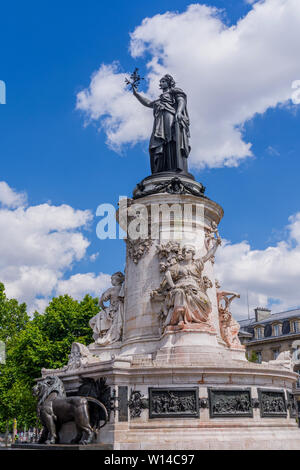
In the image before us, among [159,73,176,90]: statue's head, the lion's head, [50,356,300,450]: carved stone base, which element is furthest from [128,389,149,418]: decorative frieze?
[159,73,176,90]: statue's head

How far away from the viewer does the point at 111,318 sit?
823 inches

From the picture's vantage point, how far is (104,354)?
790 inches

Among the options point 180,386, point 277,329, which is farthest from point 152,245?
point 277,329

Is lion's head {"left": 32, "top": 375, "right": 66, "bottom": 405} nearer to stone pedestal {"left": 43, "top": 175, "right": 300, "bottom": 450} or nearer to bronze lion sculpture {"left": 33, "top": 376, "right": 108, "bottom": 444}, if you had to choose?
bronze lion sculpture {"left": 33, "top": 376, "right": 108, "bottom": 444}

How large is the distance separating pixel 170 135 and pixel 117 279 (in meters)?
7.04

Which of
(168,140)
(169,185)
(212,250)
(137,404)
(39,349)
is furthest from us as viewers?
(39,349)

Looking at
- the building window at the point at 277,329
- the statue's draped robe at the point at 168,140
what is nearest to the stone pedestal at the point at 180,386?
the statue's draped robe at the point at 168,140

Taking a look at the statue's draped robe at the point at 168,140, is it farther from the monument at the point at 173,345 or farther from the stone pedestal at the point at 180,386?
the stone pedestal at the point at 180,386

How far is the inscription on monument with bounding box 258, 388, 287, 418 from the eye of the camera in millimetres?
15773

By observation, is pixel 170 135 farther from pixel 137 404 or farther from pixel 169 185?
pixel 137 404

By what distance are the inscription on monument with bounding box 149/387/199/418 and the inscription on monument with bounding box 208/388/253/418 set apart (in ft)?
1.69

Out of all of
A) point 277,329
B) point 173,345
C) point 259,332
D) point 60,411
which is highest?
point 259,332
